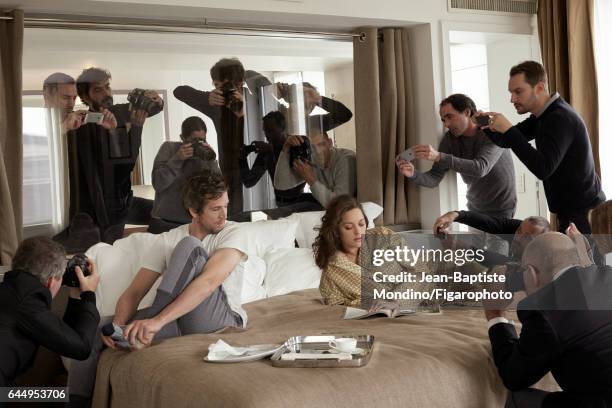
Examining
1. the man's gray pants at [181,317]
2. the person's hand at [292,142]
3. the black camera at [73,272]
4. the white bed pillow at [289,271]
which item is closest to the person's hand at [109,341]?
the man's gray pants at [181,317]

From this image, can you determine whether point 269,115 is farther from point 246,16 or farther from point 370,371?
point 370,371

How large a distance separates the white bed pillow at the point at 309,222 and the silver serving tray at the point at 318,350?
5.62 feet

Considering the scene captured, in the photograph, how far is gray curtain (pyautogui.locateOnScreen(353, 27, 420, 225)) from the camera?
4.71 metres

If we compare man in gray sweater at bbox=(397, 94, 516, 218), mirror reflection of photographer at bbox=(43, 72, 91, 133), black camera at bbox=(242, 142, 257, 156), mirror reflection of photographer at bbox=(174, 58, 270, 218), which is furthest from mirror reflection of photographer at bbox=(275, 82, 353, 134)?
mirror reflection of photographer at bbox=(43, 72, 91, 133)

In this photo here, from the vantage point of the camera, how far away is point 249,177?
4.47 meters

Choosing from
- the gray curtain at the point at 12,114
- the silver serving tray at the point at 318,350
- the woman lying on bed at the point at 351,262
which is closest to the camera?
the silver serving tray at the point at 318,350

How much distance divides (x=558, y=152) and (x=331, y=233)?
1.16 metres

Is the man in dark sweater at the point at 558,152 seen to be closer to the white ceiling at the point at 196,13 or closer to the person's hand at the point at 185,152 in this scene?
the white ceiling at the point at 196,13

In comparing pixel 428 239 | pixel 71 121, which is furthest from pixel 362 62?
pixel 71 121

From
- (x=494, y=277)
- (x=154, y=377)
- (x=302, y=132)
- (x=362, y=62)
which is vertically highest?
(x=362, y=62)

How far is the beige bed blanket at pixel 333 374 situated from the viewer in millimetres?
2320

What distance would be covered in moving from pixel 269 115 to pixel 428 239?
120 cm

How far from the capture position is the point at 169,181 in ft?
13.8

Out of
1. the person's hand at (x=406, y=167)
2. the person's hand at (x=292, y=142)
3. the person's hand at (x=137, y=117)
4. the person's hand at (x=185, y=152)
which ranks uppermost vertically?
the person's hand at (x=137, y=117)
